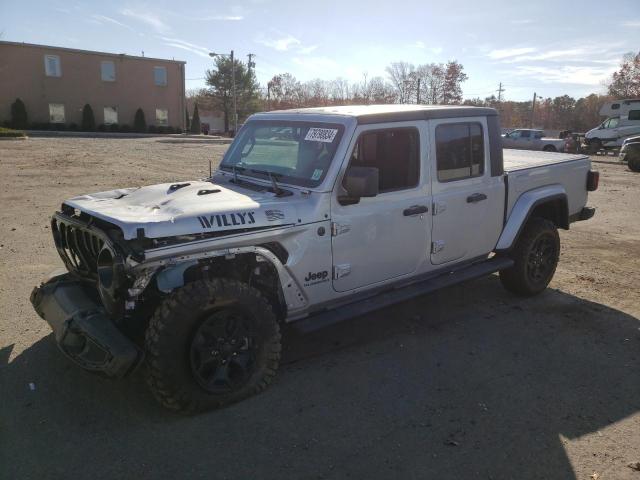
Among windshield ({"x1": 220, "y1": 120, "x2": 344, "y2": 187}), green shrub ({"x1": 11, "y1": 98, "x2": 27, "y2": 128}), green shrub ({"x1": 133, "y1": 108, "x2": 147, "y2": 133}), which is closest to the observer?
windshield ({"x1": 220, "y1": 120, "x2": 344, "y2": 187})

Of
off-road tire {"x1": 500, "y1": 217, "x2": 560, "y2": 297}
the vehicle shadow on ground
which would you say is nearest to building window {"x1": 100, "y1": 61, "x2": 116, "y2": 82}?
the vehicle shadow on ground

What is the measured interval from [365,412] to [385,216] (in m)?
1.52

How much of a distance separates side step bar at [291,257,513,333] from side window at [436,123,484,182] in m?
0.92

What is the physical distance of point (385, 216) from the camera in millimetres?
4070

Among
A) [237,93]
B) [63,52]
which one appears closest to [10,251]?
[63,52]

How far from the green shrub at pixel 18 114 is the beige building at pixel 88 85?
2.92 ft

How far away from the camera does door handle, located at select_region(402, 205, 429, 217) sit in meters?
4.20

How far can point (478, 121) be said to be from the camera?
16.0ft

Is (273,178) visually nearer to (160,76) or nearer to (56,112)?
(56,112)

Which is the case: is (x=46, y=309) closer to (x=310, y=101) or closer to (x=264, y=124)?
(x=264, y=124)

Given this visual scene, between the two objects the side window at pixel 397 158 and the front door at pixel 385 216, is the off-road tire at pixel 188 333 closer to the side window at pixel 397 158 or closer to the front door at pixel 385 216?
the front door at pixel 385 216

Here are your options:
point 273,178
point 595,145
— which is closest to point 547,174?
point 273,178

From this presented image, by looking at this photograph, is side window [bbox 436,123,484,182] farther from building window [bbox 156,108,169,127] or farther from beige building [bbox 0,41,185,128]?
building window [bbox 156,108,169,127]

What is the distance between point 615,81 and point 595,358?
61.3 m
